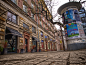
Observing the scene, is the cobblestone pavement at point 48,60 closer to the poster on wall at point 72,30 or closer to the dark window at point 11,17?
the dark window at point 11,17

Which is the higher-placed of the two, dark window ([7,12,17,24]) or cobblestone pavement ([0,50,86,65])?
dark window ([7,12,17,24])

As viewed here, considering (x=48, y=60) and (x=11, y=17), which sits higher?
(x=11, y=17)

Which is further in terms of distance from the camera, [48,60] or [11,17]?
[11,17]

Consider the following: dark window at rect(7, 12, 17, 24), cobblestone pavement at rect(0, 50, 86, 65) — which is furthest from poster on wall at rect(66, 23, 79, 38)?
cobblestone pavement at rect(0, 50, 86, 65)

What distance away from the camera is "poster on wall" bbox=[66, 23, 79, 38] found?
16.7m

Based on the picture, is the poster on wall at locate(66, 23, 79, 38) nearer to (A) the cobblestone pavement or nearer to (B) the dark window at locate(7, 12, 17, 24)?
(B) the dark window at locate(7, 12, 17, 24)

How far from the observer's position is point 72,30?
56.0 ft

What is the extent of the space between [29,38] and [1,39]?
5.65m

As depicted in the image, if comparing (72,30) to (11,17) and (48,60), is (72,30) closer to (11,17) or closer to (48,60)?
(11,17)

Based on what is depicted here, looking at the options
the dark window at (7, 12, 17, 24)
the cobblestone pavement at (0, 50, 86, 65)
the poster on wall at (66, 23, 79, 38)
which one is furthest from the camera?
the poster on wall at (66, 23, 79, 38)

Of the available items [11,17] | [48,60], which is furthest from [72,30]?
[48,60]

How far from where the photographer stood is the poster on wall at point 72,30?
16700 millimetres

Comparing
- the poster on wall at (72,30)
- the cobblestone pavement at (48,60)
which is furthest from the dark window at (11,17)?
the poster on wall at (72,30)

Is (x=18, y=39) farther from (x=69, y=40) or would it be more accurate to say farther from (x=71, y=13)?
(x=71, y=13)
